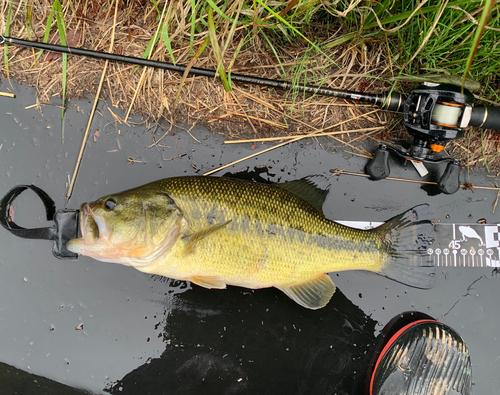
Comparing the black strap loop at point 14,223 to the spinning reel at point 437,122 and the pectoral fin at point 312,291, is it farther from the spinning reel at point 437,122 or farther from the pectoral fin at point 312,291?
the spinning reel at point 437,122

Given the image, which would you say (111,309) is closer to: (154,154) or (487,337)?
(154,154)

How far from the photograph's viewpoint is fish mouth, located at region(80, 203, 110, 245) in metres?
1.63

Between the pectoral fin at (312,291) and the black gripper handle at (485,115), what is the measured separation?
4.87 ft

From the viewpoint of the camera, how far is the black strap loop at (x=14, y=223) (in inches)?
75.7

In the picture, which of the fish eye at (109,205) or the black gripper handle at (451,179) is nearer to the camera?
the fish eye at (109,205)

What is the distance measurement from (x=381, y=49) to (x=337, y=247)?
1479 mm

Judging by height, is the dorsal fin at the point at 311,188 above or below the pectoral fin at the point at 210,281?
above

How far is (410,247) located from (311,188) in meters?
0.81

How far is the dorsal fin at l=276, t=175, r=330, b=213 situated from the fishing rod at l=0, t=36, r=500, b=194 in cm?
47

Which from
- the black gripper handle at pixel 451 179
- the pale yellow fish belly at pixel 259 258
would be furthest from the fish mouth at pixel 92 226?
the black gripper handle at pixel 451 179

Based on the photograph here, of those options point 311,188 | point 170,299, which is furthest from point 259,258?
point 170,299

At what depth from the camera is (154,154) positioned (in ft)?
7.32

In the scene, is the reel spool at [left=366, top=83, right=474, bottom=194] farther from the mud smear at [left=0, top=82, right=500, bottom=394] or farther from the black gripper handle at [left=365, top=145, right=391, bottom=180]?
the mud smear at [left=0, top=82, right=500, bottom=394]

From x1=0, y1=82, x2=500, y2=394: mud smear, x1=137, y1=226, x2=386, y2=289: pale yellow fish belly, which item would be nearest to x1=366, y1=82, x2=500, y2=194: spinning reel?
x1=0, y1=82, x2=500, y2=394: mud smear
